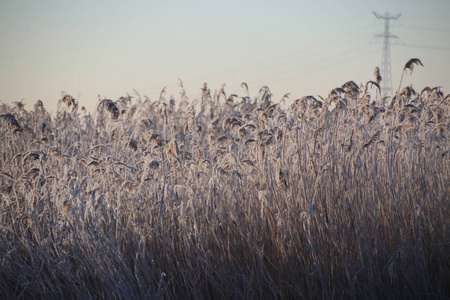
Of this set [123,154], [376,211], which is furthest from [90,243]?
[376,211]

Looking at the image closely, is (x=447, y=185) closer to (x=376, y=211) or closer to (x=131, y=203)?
(x=376, y=211)

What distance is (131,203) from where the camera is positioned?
296 cm

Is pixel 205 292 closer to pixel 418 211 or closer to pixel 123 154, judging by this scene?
pixel 418 211

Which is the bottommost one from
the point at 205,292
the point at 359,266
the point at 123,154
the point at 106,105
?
the point at 205,292

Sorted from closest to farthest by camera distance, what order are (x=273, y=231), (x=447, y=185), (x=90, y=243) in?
(x=90, y=243)
(x=273, y=231)
(x=447, y=185)

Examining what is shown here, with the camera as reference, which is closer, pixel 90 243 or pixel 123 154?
pixel 90 243

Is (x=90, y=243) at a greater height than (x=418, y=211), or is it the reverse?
(x=418, y=211)

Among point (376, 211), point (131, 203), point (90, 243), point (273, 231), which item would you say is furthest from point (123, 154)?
point (376, 211)

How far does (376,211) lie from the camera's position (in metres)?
2.97

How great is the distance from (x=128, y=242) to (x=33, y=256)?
0.57 m

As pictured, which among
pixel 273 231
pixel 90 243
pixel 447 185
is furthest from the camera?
pixel 447 185

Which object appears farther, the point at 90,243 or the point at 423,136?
the point at 423,136

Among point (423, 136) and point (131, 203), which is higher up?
point (423, 136)

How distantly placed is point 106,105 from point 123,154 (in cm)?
91
